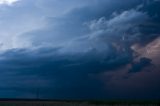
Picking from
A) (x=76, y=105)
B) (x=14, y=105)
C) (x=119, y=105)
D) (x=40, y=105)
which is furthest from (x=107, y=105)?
(x=14, y=105)

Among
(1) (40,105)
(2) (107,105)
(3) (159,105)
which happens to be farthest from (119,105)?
(1) (40,105)

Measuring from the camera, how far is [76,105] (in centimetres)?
5919

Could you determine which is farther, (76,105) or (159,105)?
(159,105)

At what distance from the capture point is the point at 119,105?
62.8 metres

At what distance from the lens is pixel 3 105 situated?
59.8m

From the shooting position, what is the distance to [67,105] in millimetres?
58031

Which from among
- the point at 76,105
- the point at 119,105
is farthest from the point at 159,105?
the point at 76,105

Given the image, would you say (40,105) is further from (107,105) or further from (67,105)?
(107,105)

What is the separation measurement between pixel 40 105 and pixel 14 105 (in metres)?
4.40

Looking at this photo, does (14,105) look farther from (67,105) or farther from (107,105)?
(107,105)

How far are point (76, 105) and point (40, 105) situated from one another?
6441 mm

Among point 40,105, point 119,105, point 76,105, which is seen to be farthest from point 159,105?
point 40,105

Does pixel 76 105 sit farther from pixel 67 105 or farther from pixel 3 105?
pixel 3 105

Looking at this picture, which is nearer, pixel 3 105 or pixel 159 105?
pixel 3 105
